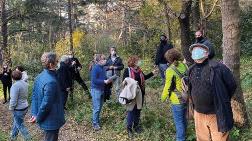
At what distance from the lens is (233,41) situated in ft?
25.8

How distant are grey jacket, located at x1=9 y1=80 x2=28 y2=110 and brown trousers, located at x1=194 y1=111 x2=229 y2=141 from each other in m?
4.10

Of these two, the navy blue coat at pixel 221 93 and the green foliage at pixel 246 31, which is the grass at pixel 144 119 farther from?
the green foliage at pixel 246 31

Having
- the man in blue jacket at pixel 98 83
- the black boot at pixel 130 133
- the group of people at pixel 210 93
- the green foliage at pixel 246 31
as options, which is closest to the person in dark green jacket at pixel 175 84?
the group of people at pixel 210 93

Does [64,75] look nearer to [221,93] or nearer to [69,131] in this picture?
[69,131]

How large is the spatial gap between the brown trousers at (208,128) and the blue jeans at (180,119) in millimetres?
1445

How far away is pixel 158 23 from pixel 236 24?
1619 centimetres

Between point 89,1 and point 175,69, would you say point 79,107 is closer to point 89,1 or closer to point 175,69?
point 175,69

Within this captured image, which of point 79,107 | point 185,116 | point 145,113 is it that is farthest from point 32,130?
point 185,116

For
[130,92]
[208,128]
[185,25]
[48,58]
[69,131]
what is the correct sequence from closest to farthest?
[208,128] → [48,58] → [130,92] → [69,131] → [185,25]

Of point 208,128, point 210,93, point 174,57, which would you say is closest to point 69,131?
point 174,57

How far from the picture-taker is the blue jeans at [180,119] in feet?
26.1

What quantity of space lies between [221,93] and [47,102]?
105 inches

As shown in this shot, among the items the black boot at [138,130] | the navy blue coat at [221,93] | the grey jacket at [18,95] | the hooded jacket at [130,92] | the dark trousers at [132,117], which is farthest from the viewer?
the black boot at [138,130]

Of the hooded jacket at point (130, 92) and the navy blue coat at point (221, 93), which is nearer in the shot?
the navy blue coat at point (221, 93)
